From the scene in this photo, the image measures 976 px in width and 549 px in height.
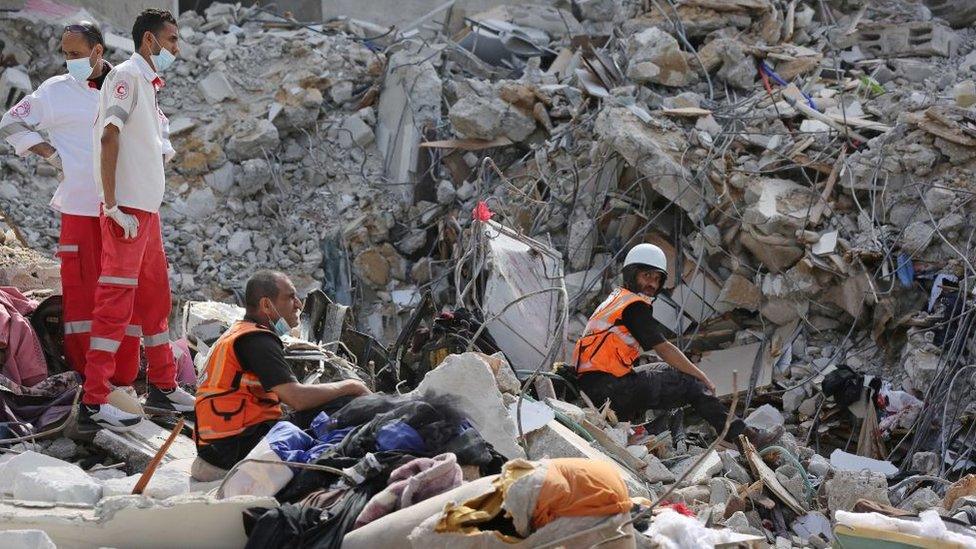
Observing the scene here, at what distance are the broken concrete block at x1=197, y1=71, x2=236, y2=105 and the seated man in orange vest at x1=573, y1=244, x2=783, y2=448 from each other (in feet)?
19.0

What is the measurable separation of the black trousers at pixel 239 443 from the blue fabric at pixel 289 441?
8.0 inches

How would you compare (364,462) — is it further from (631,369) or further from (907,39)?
(907,39)

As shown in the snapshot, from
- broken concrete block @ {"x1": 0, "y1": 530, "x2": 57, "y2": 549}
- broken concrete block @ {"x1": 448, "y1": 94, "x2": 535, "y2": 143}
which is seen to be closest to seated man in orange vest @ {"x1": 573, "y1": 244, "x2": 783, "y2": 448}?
broken concrete block @ {"x1": 0, "y1": 530, "x2": 57, "y2": 549}

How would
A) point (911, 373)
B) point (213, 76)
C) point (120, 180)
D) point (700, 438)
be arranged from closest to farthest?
point (120, 180)
point (700, 438)
point (911, 373)
point (213, 76)

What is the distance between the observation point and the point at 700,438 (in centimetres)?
714

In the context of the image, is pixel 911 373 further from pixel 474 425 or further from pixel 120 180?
pixel 120 180

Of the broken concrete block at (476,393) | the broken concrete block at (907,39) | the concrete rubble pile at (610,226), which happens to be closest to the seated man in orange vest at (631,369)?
the concrete rubble pile at (610,226)

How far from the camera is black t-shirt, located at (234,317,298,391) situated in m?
4.59

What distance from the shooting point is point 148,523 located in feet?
12.3

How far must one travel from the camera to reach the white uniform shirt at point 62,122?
5.61 m

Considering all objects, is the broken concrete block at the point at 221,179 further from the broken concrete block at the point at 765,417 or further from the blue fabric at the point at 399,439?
the blue fabric at the point at 399,439

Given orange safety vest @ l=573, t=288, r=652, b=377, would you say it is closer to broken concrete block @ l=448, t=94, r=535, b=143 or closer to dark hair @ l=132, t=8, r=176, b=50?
dark hair @ l=132, t=8, r=176, b=50

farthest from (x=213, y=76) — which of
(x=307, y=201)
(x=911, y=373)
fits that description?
(x=911, y=373)

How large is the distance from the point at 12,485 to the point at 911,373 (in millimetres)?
5823
